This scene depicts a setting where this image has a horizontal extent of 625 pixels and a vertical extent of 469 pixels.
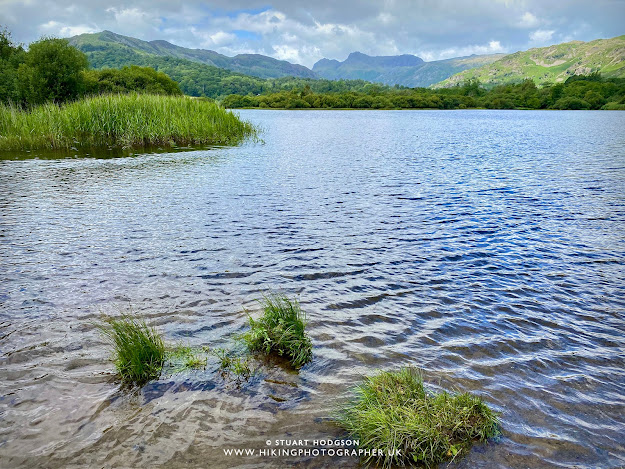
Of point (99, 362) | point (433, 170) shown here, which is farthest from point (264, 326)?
point (433, 170)

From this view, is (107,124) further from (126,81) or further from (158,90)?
(126,81)

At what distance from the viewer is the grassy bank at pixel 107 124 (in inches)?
1151

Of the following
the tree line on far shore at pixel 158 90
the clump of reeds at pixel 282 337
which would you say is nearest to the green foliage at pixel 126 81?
the tree line on far shore at pixel 158 90

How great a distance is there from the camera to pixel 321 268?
969cm

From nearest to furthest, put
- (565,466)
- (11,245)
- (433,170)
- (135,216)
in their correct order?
(565,466) → (11,245) → (135,216) → (433,170)

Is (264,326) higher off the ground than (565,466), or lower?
higher

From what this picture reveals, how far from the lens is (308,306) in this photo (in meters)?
7.69

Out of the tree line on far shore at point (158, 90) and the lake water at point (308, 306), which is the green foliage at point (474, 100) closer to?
the tree line on far shore at point (158, 90)

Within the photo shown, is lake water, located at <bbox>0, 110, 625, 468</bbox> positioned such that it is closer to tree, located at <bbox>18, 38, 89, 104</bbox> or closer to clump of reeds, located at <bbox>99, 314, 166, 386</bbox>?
clump of reeds, located at <bbox>99, 314, 166, 386</bbox>

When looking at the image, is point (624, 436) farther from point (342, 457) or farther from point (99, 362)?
point (99, 362)

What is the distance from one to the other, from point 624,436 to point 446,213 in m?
11.0

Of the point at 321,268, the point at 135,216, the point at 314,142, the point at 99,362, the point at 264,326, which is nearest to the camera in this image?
the point at 99,362

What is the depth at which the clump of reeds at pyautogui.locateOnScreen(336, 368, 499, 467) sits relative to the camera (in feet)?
13.5

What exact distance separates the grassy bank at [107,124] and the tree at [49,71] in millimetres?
14225
